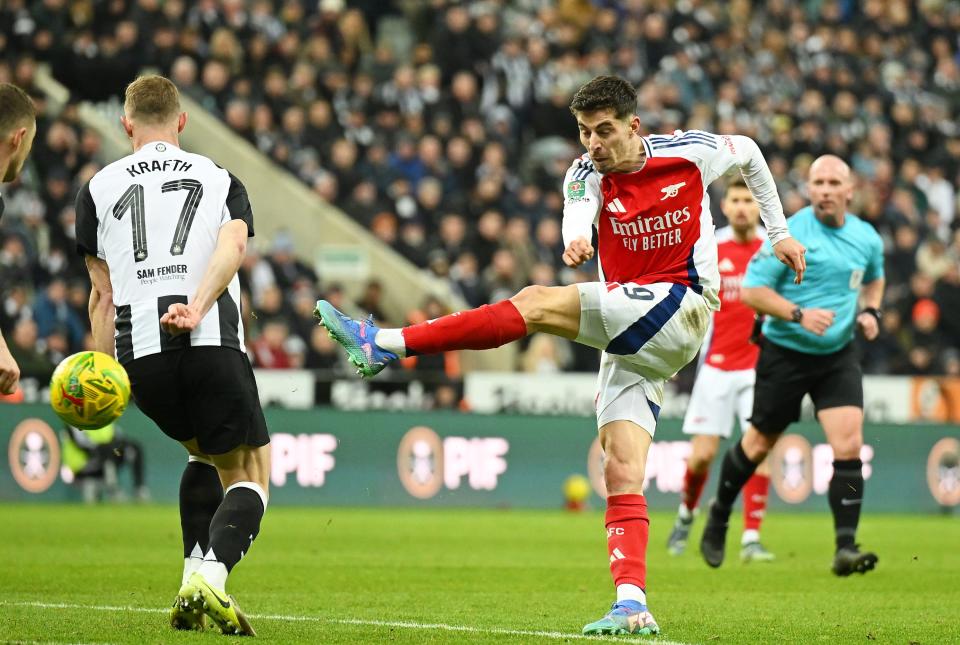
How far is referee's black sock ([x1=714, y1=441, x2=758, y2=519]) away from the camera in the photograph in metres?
10.3

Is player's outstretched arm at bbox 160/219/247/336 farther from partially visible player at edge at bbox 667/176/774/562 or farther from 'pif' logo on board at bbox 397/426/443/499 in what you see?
'pif' logo on board at bbox 397/426/443/499

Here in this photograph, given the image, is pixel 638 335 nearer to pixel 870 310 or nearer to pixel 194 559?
pixel 194 559

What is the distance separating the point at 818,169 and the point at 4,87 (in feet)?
17.6

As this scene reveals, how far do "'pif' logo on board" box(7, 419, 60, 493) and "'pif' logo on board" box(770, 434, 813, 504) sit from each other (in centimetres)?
807

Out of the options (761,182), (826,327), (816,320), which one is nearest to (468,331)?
(761,182)

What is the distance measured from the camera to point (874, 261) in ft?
32.8

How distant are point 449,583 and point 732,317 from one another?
164 inches

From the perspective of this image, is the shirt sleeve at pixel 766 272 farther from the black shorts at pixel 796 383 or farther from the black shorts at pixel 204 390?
the black shorts at pixel 204 390

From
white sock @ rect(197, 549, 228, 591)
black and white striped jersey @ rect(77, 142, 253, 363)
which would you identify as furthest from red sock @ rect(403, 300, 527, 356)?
white sock @ rect(197, 549, 228, 591)

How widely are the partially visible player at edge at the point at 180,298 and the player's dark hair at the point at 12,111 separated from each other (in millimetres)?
428

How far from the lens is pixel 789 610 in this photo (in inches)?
299

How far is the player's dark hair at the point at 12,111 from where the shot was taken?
21.2 ft

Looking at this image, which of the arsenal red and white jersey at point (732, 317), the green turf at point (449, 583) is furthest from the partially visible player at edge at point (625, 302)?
the arsenal red and white jersey at point (732, 317)

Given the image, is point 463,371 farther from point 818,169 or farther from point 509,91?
point 818,169
